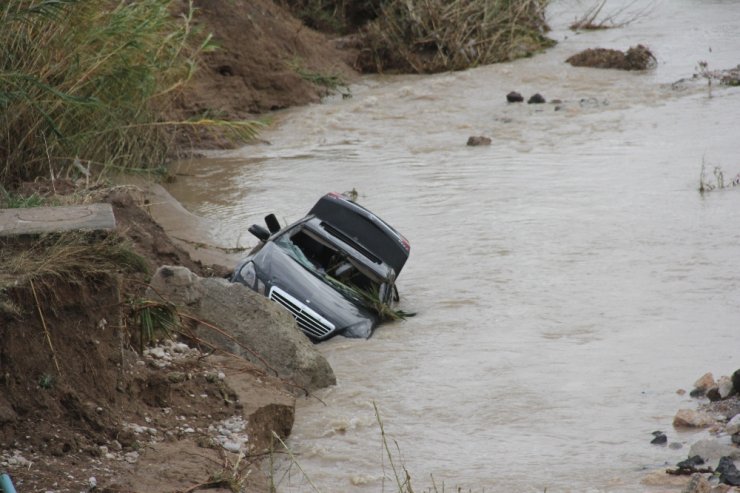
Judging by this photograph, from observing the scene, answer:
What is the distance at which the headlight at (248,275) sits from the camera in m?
7.57

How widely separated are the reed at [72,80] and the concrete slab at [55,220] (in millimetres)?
2385

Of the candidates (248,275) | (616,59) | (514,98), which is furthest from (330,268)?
(616,59)

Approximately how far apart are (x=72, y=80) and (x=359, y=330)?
3.42m

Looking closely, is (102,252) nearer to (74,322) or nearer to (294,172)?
(74,322)

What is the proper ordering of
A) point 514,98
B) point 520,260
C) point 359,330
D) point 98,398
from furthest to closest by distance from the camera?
point 514,98, point 520,260, point 359,330, point 98,398

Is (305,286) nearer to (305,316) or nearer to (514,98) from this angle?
(305,316)

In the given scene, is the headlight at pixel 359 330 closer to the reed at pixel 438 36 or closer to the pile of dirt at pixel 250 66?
the pile of dirt at pixel 250 66

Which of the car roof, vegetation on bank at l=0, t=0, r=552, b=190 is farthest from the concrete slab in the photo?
the car roof

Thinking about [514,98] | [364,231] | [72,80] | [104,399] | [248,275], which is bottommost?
[514,98]

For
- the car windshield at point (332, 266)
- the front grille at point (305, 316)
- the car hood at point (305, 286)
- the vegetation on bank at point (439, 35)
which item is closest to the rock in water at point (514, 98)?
the vegetation on bank at point (439, 35)

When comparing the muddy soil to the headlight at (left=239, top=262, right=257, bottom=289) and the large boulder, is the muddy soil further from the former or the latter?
the headlight at (left=239, top=262, right=257, bottom=289)

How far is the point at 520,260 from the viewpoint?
32.7ft

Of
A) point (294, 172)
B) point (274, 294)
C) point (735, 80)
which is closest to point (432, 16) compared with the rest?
point (735, 80)

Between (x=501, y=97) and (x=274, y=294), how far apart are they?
11.5 meters
